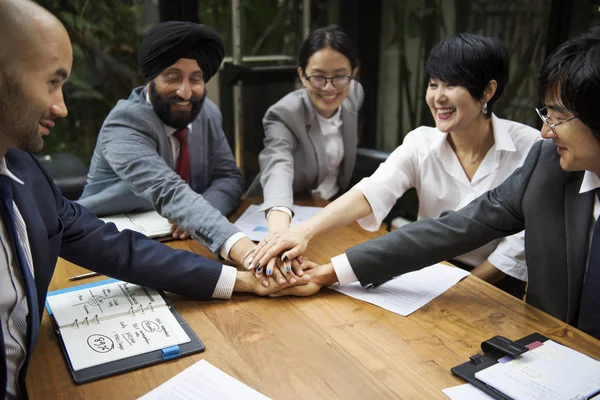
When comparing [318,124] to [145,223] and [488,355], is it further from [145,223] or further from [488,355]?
[488,355]

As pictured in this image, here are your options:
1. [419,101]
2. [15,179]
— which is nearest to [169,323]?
[15,179]

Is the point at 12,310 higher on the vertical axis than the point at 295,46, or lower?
lower

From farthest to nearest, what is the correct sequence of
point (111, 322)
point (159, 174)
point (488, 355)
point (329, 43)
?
point (329, 43) → point (159, 174) → point (111, 322) → point (488, 355)

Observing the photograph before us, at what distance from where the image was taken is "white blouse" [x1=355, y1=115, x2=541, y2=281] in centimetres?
191

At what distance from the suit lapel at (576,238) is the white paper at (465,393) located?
472 mm

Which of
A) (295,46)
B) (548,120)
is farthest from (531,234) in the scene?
(295,46)

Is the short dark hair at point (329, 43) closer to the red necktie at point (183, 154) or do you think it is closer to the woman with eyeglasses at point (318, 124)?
the woman with eyeglasses at point (318, 124)

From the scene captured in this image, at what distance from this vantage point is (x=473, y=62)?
1897 mm

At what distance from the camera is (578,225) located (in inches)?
54.1

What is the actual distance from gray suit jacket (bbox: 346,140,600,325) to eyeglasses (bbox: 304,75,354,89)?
39.5 inches

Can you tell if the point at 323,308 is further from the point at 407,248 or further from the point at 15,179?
the point at 15,179

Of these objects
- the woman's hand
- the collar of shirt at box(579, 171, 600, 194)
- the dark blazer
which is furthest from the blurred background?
the collar of shirt at box(579, 171, 600, 194)

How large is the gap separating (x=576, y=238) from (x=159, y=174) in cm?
128

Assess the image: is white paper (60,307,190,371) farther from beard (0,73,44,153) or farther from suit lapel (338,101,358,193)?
suit lapel (338,101,358,193)
